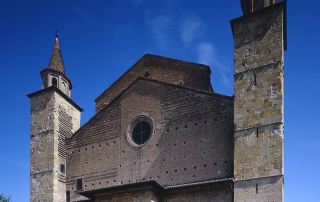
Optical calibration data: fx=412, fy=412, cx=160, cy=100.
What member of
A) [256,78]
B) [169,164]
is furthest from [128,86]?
[256,78]

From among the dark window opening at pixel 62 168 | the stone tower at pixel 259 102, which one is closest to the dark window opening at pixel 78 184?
the dark window opening at pixel 62 168

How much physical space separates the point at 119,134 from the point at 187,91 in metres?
3.72

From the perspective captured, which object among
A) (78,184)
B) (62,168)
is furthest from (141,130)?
(62,168)

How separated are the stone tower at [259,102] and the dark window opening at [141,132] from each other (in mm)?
4345

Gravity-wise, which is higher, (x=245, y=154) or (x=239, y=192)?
(x=245, y=154)

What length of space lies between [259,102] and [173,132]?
3950 millimetres

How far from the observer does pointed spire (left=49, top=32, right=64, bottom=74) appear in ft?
71.2

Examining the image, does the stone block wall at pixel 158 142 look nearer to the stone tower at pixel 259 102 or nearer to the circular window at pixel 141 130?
the circular window at pixel 141 130

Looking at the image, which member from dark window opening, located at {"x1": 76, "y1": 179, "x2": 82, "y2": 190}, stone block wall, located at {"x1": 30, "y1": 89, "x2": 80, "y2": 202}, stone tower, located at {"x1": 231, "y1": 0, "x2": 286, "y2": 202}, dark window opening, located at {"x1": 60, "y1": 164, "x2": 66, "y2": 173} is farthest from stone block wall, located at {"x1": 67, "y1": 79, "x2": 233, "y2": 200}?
stone tower, located at {"x1": 231, "y1": 0, "x2": 286, "y2": 202}

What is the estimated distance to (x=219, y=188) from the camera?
50.2 feet

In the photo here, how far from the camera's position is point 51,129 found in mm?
19812

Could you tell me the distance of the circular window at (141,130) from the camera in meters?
18.2

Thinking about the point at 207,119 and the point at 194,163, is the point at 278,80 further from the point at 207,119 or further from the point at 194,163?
the point at 194,163

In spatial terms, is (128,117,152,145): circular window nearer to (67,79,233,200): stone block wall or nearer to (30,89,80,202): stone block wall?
(67,79,233,200): stone block wall
